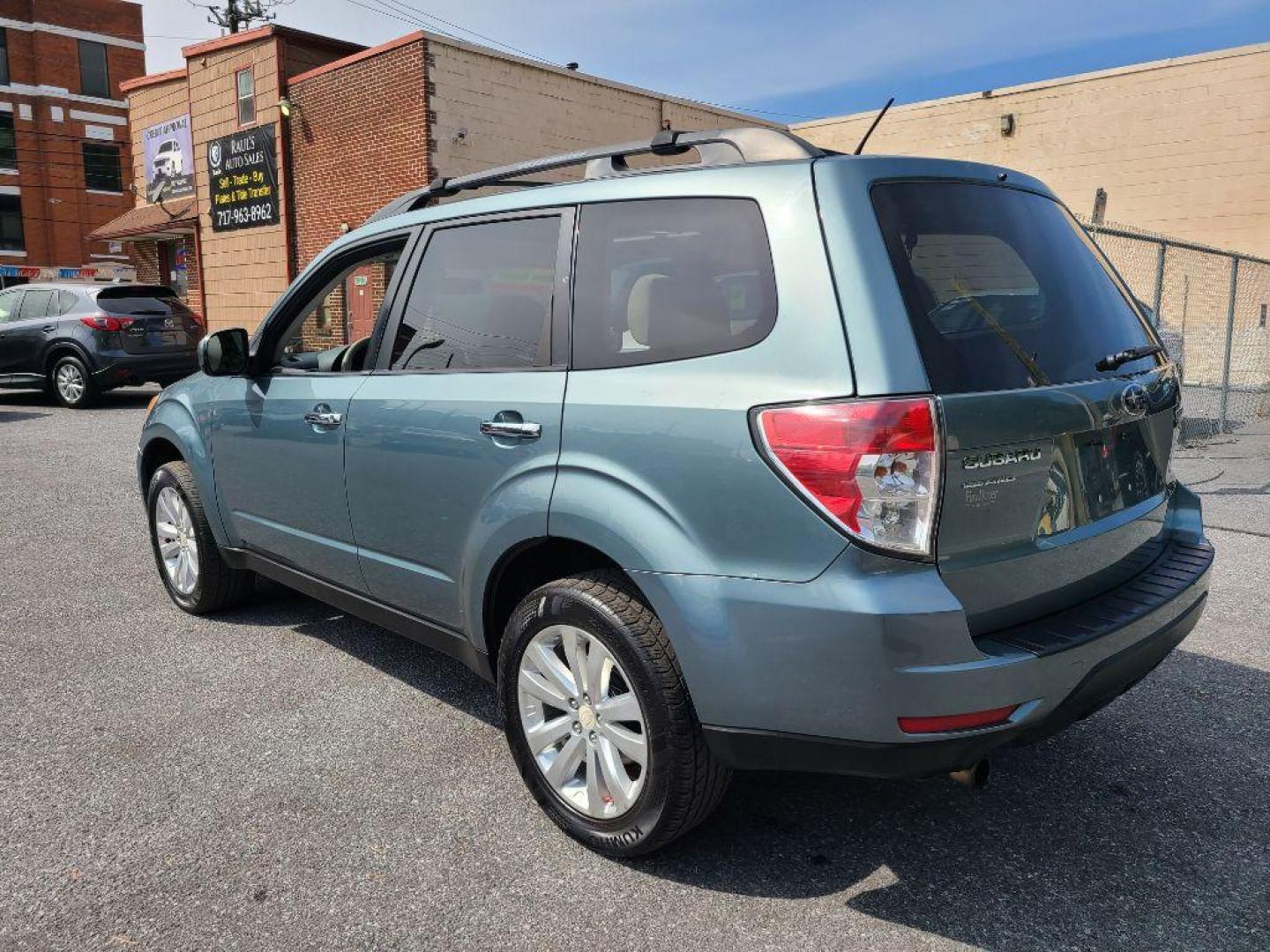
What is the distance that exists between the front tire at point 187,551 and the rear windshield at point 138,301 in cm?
993

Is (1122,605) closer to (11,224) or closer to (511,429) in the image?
(511,429)

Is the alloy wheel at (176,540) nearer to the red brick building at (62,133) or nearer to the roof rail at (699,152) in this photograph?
the roof rail at (699,152)

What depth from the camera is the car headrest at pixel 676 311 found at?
95.1 inches

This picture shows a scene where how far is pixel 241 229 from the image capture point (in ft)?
69.7

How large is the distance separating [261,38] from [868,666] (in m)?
21.4

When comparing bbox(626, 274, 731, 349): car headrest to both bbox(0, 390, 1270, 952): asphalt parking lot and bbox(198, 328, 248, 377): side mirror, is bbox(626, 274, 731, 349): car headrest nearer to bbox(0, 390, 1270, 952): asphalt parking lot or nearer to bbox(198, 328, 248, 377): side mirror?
bbox(0, 390, 1270, 952): asphalt parking lot

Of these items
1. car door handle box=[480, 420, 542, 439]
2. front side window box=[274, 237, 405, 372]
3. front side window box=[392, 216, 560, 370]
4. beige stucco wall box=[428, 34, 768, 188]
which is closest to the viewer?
car door handle box=[480, 420, 542, 439]

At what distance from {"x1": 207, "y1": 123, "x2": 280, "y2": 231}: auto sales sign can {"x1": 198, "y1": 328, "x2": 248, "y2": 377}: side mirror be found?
17.8m

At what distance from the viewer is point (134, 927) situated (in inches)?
93.4

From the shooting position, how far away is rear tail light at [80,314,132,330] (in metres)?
13.2

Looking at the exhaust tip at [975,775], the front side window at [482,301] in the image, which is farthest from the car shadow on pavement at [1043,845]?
the front side window at [482,301]

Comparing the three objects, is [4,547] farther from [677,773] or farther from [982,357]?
[982,357]

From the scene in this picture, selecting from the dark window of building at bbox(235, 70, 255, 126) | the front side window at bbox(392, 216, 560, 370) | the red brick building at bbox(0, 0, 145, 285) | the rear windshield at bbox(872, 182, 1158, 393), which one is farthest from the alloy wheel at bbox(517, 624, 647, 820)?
the red brick building at bbox(0, 0, 145, 285)

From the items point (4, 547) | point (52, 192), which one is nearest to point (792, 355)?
point (4, 547)
